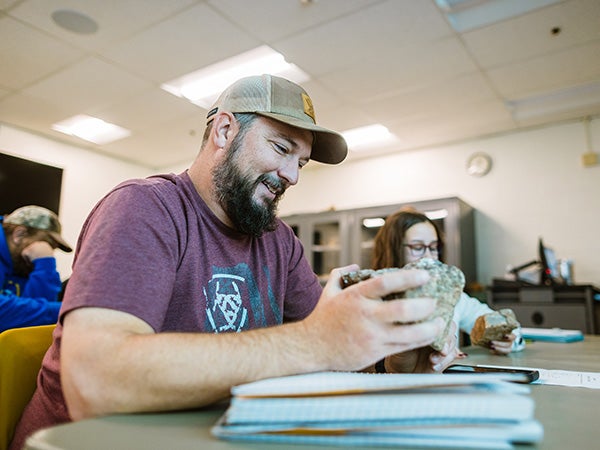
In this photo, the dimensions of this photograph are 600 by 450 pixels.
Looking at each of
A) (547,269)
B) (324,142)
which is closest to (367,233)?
(547,269)

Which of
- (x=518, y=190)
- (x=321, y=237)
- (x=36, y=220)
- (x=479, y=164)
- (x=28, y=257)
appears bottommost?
(x=28, y=257)

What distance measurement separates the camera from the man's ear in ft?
3.72

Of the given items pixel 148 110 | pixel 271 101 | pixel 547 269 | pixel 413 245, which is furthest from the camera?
pixel 148 110

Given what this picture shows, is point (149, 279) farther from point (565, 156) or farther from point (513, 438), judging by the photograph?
point (565, 156)

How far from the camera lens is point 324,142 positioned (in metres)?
1.31

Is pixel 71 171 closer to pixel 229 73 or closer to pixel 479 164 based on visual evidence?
pixel 229 73

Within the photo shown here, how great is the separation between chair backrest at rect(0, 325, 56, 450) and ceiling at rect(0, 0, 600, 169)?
7.21ft

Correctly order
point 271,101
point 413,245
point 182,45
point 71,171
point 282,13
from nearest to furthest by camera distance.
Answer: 1. point 271,101
2. point 413,245
3. point 282,13
4. point 182,45
5. point 71,171

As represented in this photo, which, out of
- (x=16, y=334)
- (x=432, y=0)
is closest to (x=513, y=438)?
(x=16, y=334)

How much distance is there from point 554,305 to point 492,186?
4.57 ft

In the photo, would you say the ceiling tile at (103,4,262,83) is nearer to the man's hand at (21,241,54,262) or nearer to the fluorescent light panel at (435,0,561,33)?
the fluorescent light panel at (435,0,561,33)

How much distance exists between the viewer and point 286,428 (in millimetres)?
464

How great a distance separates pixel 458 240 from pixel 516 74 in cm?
144

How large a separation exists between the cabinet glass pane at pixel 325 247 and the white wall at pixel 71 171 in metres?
2.55
